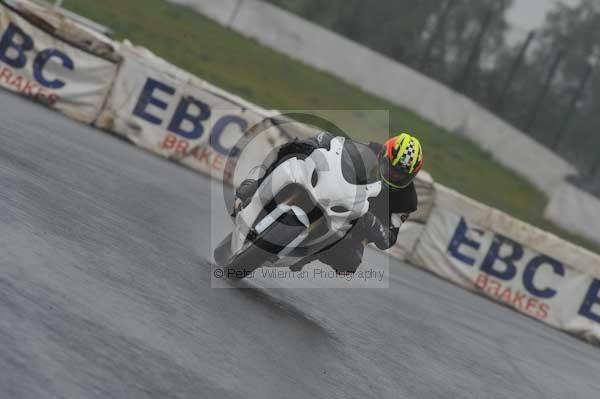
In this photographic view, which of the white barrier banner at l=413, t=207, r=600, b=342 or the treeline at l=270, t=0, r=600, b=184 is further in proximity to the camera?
the treeline at l=270, t=0, r=600, b=184

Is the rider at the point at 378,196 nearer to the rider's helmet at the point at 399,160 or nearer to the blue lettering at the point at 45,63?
the rider's helmet at the point at 399,160

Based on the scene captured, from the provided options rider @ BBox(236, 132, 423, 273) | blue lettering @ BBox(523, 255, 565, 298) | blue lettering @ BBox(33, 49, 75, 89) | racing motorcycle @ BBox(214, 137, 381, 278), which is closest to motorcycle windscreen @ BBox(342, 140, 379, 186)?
racing motorcycle @ BBox(214, 137, 381, 278)

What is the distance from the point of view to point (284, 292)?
10.8m

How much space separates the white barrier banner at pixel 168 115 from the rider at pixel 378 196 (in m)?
9.83

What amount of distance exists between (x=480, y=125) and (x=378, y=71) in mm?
3570

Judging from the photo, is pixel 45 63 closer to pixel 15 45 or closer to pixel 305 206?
pixel 15 45

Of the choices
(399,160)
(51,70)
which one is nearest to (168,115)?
(51,70)

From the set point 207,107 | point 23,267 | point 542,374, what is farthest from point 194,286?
point 207,107

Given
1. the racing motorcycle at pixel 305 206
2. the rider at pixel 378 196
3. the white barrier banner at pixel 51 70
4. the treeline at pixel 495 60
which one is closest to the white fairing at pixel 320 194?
the racing motorcycle at pixel 305 206

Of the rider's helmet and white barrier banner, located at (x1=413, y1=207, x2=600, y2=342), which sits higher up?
the rider's helmet

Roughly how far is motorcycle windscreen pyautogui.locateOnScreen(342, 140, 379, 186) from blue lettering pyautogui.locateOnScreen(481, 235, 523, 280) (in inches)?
391

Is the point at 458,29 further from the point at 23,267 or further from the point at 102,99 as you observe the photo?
the point at 23,267

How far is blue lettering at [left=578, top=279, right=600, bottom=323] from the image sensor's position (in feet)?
60.8

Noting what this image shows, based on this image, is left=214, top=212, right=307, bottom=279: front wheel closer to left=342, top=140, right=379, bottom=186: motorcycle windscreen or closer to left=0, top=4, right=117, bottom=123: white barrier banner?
left=342, top=140, right=379, bottom=186: motorcycle windscreen
